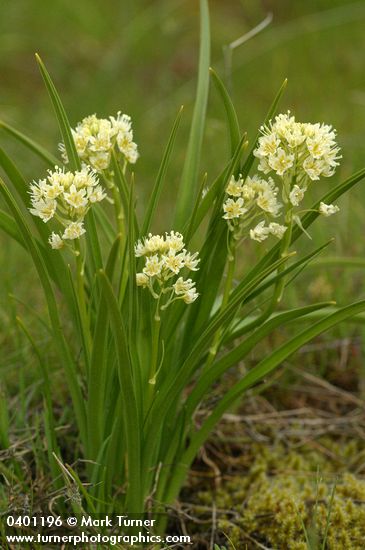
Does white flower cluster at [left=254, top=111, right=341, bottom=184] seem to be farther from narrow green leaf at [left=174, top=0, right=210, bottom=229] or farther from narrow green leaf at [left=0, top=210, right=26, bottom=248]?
narrow green leaf at [left=0, top=210, right=26, bottom=248]

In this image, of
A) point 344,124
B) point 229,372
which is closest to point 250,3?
point 344,124

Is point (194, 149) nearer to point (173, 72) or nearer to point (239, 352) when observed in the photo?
point (239, 352)

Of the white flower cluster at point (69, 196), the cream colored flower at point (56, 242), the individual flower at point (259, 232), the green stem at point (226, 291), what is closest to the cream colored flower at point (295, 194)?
the individual flower at point (259, 232)

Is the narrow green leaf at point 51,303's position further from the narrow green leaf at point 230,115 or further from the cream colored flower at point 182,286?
the narrow green leaf at point 230,115

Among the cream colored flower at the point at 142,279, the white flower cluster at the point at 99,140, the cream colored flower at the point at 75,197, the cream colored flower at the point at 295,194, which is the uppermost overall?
the white flower cluster at the point at 99,140

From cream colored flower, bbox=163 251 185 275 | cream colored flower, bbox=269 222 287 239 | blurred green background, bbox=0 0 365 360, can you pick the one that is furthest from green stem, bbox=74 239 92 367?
blurred green background, bbox=0 0 365 360

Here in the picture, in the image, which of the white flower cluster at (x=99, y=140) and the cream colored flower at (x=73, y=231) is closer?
the cream colored flower at (x=73, y=231)

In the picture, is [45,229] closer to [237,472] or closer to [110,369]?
[110,369]

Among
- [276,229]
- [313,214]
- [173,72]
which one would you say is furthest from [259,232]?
[173,72]
